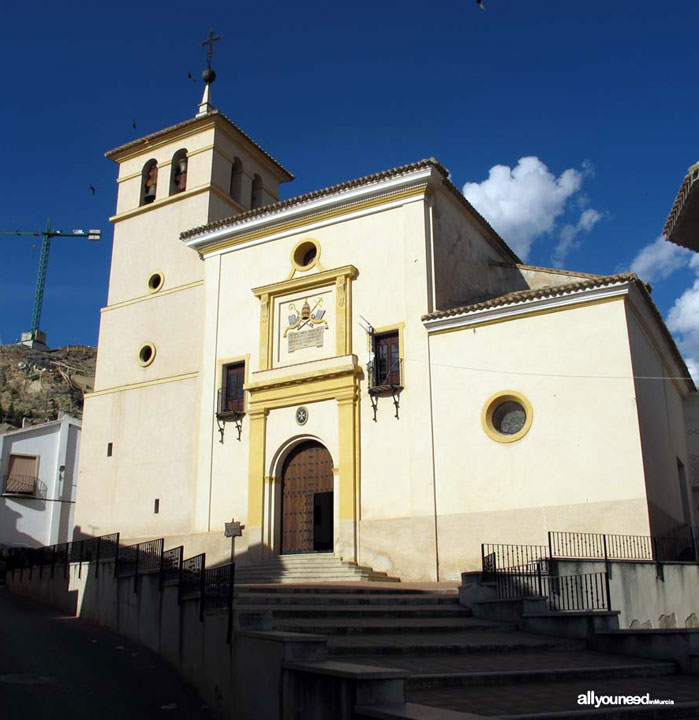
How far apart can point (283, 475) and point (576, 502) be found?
7.65 metres

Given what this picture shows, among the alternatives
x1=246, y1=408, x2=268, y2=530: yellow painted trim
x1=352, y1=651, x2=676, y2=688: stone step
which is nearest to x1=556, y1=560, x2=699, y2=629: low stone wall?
x1=352, y1=651, x2=676, y2=688: stone step

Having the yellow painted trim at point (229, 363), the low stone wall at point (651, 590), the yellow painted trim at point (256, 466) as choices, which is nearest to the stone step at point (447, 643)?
the low stone wall at point (651, 590)

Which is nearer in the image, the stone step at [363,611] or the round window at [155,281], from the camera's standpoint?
the stone step at [363,611]

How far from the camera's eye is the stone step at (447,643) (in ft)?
30.4

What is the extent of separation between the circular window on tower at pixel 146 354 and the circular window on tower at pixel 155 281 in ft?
6.40

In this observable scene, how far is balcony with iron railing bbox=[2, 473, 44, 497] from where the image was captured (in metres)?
38.5

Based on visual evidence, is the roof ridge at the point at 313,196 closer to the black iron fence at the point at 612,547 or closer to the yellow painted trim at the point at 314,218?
the yellow painted trim at the point at 314,218

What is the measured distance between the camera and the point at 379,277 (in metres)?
20.4

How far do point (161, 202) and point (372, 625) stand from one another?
19.0m

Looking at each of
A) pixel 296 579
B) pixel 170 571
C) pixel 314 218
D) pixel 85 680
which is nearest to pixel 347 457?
pixel 296 579

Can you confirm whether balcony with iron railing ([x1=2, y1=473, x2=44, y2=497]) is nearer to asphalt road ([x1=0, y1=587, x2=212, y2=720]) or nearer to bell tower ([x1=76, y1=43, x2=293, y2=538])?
bell tower ([x1=76, y1=43, x2=293, y2=538])

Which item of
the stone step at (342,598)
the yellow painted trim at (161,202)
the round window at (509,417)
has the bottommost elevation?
the stone step at (342,598)

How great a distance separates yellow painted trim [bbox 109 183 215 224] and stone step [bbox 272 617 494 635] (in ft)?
56.4
